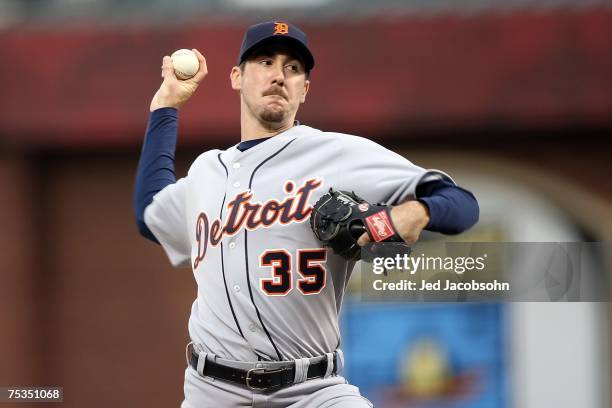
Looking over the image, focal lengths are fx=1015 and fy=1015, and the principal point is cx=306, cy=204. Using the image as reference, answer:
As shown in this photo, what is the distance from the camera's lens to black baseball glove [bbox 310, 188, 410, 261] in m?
2.42

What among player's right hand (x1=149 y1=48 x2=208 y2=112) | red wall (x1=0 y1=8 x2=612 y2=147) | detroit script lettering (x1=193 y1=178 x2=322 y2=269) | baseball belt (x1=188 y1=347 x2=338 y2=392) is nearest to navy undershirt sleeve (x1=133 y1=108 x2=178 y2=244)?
player's right hand (x1=149 y1=48 x2=208 y2=112)

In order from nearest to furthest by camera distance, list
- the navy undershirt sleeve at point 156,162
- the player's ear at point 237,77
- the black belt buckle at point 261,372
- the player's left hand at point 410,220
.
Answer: the player's left hand at point 410,220 < the black belt buckle at point 261,372 < the player's ear at point 237,77 < the navy undershirt sleeve at point 156,162

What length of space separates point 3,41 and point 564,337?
14.2 feet

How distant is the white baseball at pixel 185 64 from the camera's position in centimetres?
314

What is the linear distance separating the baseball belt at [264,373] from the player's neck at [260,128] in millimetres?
645

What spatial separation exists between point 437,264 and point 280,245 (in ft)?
2.13

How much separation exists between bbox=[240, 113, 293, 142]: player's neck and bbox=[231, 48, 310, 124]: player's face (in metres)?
0.02

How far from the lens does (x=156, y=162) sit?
10.3ft

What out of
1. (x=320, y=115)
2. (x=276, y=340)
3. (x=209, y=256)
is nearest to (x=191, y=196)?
(x=209, y=256)

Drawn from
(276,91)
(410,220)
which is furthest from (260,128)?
(410,220)

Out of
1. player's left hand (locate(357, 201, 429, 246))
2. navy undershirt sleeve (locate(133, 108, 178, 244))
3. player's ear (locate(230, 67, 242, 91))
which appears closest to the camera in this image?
player's left hand (locate(357, 201, 429, 246))

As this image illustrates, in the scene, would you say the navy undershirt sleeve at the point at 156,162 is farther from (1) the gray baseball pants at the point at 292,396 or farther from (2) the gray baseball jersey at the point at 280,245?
(1) the gray baseball pants at the point at 292,396

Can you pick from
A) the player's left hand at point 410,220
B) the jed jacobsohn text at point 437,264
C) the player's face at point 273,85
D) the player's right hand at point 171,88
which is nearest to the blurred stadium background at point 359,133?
the jed jacobsohn text at point 437,264

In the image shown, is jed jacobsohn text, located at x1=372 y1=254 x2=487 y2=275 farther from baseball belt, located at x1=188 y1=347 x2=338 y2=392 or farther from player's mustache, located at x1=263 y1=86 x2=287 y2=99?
player's mustache, located at x1=263 y1=86 x2=287 y2=99
